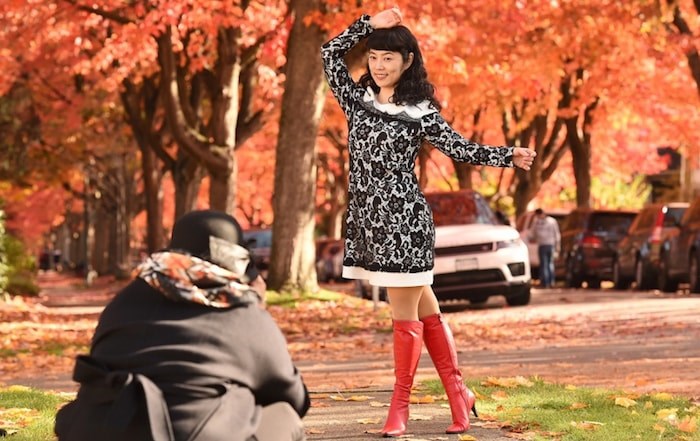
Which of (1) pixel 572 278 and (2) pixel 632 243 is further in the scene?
(1) pixel 572 278

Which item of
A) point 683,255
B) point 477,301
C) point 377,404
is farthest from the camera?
point 683,255

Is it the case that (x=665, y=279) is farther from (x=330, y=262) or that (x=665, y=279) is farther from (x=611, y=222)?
(x=330, y=262)

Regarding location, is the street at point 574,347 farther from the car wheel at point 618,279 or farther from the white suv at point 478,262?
the car wheel at point 618,279

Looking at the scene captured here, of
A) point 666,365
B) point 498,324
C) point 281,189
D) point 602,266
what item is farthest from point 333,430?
point 602,266

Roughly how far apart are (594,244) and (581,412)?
24299 millimetres

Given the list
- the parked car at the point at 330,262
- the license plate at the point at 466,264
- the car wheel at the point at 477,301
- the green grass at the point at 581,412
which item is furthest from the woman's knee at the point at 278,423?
the parked car at the point at 330,262

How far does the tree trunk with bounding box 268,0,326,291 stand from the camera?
23266 millimetres

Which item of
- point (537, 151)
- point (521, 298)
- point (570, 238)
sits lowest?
point (521, 298)

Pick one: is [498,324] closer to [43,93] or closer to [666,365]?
[666,365]

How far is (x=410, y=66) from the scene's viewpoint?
7.60 metres

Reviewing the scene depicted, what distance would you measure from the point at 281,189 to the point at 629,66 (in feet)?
61.1

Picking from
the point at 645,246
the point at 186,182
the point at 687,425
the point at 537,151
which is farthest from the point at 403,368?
the point at 537,151

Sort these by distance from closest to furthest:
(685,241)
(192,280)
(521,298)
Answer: (192,280), (521,298), (685,241)

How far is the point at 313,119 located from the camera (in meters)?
23.6
